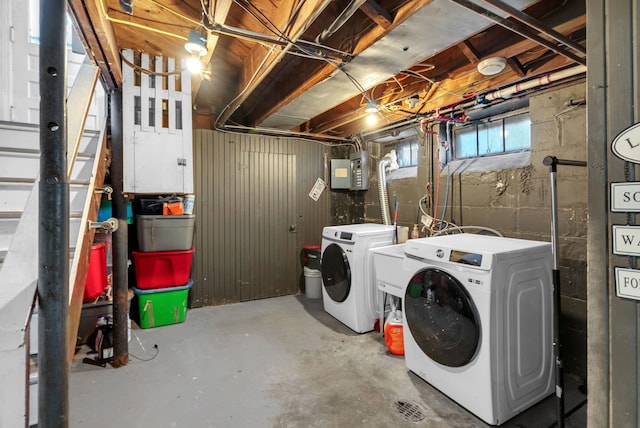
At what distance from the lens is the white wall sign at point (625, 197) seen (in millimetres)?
855

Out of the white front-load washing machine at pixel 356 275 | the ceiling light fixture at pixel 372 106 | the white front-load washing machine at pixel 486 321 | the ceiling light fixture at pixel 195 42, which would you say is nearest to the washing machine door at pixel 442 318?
the white front-load washing machine at pixel 486 321

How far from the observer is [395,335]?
241 cm

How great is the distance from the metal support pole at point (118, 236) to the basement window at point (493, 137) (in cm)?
298

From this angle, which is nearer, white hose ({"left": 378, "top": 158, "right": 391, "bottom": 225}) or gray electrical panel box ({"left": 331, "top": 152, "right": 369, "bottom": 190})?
white hose ({"left": 378, "top": 158, "right": 391, "bottom": 225})

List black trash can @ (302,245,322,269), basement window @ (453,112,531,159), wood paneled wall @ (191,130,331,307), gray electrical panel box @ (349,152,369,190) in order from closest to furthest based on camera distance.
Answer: basement window @ (453,112,531,159) < wood paneled wall @ (191,130,331,307) < black trash can @ (302,245,322,269) < gray electrical panel box @ (349,152,369,190)

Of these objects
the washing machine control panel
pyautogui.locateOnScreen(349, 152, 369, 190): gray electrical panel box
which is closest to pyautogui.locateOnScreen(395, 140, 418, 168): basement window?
pyautogui.locateOnScreen(349, 152, 369, 190): gray electrical panel box

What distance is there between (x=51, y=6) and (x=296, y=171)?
319 cm

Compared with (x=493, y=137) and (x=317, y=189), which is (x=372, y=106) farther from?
(x=317, y=189)

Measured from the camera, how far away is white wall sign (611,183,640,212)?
2.81ft

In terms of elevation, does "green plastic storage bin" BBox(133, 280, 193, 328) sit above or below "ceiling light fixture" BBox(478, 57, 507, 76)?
below

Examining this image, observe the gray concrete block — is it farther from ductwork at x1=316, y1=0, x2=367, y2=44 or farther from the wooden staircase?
the wooden staircase

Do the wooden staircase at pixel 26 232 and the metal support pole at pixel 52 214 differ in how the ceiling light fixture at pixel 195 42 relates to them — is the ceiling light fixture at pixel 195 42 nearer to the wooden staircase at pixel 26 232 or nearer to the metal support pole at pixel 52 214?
the wooden staircase at pixel 26 232

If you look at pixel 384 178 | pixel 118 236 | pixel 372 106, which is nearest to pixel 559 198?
pixel 372 106

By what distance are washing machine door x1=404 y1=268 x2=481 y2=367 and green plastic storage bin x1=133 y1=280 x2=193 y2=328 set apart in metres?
2.21
